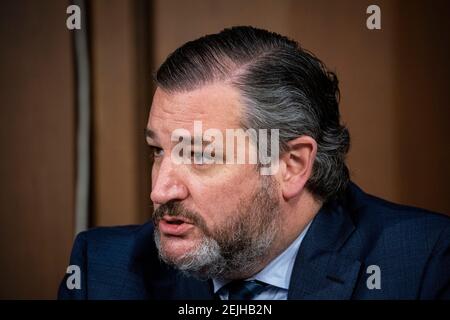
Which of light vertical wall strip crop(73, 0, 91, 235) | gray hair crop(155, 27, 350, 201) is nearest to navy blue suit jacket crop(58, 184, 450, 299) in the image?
gray hair crop(155, 27, 350, 201)

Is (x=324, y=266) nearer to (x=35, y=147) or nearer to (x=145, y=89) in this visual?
(x=145, y=89)

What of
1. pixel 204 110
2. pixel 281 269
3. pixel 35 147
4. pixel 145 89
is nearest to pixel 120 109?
pixel 145 89

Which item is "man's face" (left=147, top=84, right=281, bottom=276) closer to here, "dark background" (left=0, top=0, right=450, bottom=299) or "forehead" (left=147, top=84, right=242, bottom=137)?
"forehead" (left=147, top=84, right=242, bottom=137)

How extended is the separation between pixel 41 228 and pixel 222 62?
0.76 metres

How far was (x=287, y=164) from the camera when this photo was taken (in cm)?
117

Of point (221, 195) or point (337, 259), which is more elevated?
point (221, 195)

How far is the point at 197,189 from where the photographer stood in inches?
43.0

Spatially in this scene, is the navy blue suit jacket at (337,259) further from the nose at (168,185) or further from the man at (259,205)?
the nose at (168,185)

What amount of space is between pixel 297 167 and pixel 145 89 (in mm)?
540

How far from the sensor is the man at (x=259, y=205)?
1097mm

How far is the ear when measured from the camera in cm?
117

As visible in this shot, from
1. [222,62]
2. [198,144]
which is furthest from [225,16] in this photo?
[198,144]

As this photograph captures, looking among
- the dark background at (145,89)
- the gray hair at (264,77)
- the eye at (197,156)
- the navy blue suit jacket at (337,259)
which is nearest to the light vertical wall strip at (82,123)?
the dark background at (145,89)
